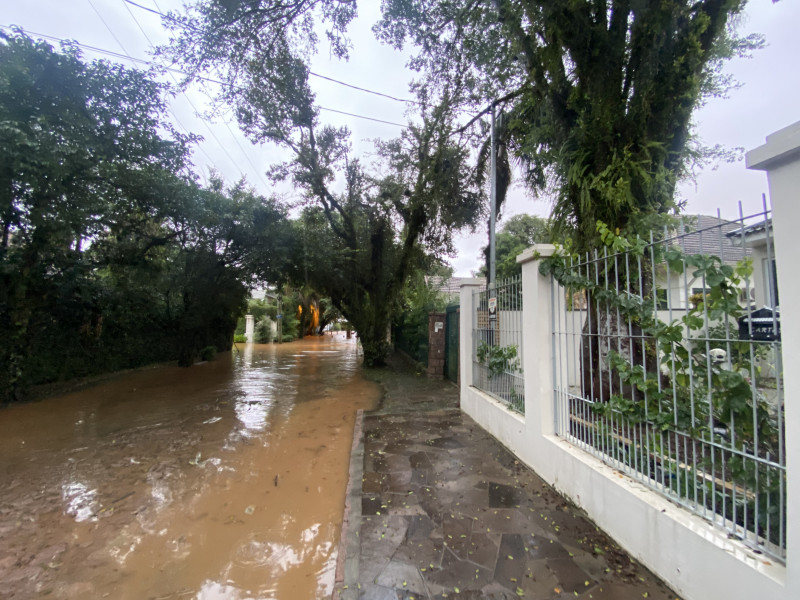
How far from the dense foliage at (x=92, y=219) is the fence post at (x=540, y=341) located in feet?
22.2

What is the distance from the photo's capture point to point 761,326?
1.88m

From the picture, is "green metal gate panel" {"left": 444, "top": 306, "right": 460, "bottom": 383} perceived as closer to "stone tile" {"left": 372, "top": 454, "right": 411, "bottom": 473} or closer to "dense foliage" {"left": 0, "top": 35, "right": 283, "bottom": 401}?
"stone tile" {"left": 372, "top": 454, "right": 411, "bottom": 473}

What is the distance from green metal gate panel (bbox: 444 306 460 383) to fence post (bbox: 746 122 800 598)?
6.86 metres

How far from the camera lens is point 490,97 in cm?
802

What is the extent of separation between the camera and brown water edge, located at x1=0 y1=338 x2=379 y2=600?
8.16ft

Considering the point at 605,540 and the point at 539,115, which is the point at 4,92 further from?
the point at 605,540

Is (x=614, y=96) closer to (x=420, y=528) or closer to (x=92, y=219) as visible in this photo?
(x=420, y=528)

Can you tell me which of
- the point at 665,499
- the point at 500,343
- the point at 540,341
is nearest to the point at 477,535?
the point at 665,499

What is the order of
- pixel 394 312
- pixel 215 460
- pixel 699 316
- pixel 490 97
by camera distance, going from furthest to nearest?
1. pixel 394 312
2. pixel 490 97
3. pixel 215 460
4. pixel 699 316

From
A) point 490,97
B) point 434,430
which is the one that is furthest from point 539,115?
point 434,430

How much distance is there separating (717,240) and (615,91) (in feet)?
9.93

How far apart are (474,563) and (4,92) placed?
8.05 metres

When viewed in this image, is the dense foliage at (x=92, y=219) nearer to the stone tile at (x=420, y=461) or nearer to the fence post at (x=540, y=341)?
the stone tile at (x=420, y=461)

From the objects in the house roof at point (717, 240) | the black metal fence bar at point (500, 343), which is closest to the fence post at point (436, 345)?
the black metal fence bar at point (500, 343)
